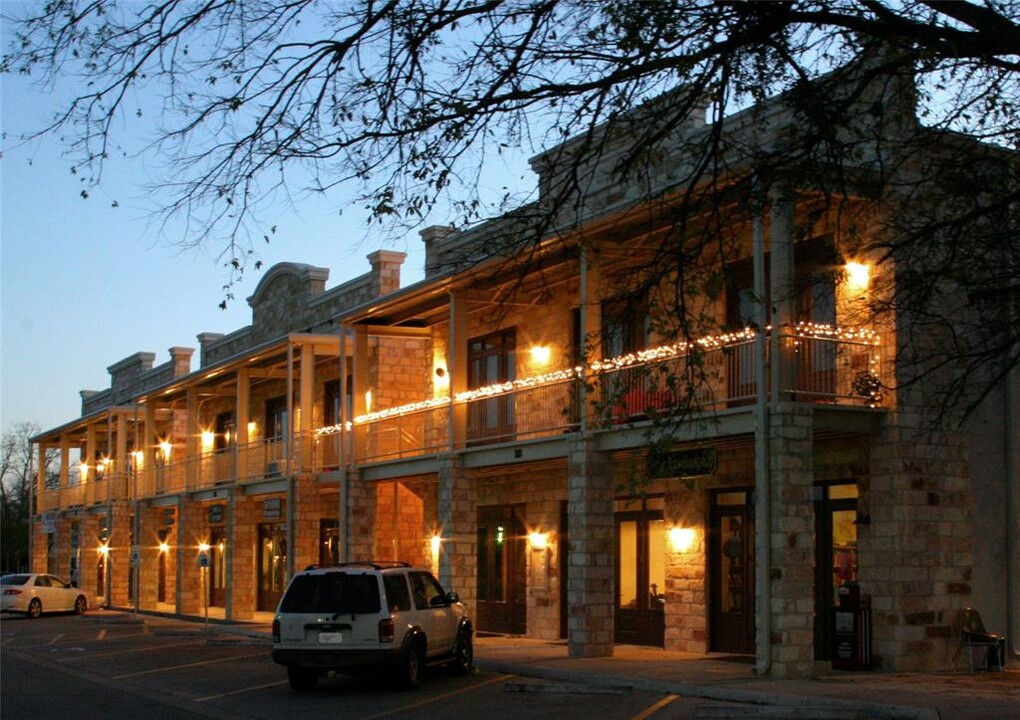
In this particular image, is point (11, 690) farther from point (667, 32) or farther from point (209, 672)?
point (667, 32)

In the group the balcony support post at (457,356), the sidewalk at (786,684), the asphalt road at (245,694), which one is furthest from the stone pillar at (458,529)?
the asphalt road at (245,694)

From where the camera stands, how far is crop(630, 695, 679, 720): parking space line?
14.4 metres

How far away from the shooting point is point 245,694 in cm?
1745

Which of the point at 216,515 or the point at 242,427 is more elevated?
the point at 242,427

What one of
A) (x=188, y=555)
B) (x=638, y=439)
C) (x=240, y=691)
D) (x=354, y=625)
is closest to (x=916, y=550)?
(x=638, y=439)

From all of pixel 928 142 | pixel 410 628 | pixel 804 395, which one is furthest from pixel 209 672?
pixel 928 142

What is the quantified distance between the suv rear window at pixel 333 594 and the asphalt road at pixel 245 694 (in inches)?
43.1

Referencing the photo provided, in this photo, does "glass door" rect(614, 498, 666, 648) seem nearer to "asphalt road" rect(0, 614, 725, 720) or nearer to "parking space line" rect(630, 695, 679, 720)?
"asphalt road" rect(0, 614, 725, 720)

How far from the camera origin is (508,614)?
89.1 feet

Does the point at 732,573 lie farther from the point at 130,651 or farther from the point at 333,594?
the point at 130,651

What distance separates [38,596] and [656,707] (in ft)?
97.2

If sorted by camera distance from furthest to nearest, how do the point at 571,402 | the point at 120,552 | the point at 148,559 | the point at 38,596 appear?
1. the point at 120,552
2. the point at 148,559
3. the point at 38,596
4. the point at 571,402

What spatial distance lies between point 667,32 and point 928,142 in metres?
3.42

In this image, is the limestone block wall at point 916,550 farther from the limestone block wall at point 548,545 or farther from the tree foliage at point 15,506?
the tree foliage at point 15,506
